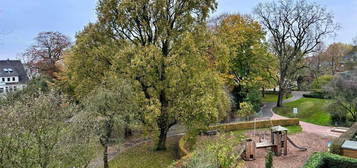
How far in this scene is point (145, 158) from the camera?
12562mm

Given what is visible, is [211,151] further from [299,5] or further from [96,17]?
[299,5]

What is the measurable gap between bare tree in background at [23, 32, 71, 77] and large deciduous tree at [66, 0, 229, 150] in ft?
62.3

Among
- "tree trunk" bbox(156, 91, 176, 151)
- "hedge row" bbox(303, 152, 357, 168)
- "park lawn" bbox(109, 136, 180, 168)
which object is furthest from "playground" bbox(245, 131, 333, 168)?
"tree trunk" bbox(156, 91, 176, 151)

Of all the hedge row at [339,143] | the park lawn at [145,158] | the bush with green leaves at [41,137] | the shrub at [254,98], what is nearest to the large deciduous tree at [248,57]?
the shrub at [254,98]

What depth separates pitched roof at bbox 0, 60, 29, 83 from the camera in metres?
35.6

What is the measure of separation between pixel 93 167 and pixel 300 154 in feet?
33.2

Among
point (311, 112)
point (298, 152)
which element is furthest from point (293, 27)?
point (298, 152)

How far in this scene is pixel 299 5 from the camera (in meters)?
21.9

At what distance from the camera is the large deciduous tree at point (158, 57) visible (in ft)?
38.3

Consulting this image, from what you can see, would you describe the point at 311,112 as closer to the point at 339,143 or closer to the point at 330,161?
the point at 339,143

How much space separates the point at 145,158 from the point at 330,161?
29.5 ft

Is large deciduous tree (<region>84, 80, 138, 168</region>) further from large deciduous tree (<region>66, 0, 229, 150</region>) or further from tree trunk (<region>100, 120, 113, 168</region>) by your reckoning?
large deciduous tree (<region>66, 0, 229, 150</region>)

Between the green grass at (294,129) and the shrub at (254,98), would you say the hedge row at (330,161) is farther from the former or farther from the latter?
the shrub at (254,98)

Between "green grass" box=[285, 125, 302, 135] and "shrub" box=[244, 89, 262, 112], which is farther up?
"shrub" box=[244, 89, 262, 112]
